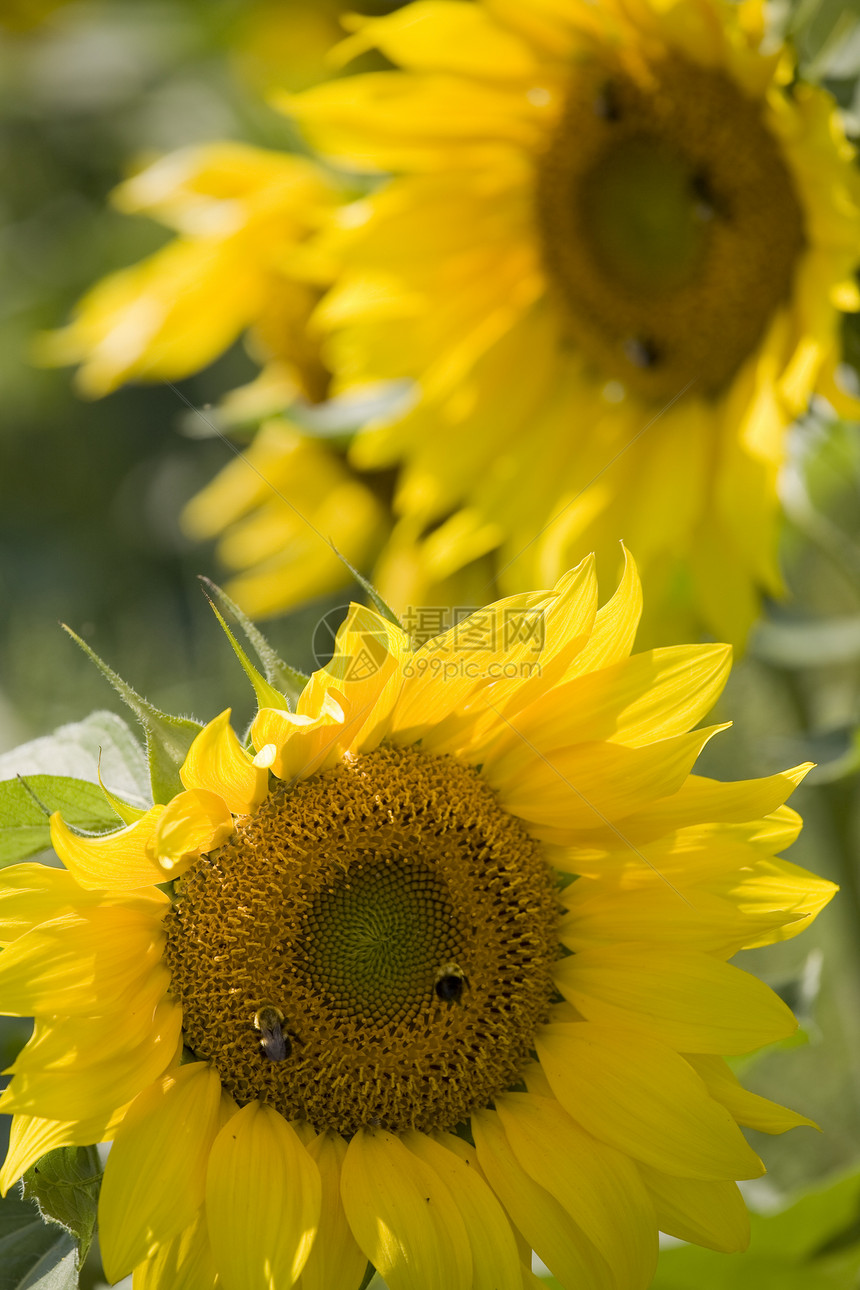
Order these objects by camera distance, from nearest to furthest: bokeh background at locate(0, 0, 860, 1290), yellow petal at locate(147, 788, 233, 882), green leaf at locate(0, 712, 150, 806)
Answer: yellow petal at locate(147, 788, 233, 882) → green leaf at locate(0, 712, 150, 806) → bokeh background at locate(0, 0, 860, 1290)

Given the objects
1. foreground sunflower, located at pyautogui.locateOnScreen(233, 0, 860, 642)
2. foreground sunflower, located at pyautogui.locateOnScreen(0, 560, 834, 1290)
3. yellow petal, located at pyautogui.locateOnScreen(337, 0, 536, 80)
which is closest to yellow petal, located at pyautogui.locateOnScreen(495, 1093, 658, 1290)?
foreground sunflower, located at pyautogui.locateOnScreen(0, 560, 834, 1290)

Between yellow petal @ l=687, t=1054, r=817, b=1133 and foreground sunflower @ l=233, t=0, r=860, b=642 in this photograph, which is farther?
foreground sunflower @ l=233, t=0, r=860, b=642

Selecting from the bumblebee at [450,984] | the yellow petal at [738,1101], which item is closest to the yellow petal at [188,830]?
the bumblebee at [450,984]

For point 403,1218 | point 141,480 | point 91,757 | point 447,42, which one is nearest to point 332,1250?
point 403,1218

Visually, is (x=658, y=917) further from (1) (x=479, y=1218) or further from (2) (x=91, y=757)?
(2) (x=91, y=757)

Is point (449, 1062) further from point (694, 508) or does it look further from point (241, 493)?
point (241, 493)

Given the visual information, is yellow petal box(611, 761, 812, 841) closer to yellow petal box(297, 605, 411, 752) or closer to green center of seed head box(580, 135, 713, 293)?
yellow petal box(297, 605, 411, 752)
